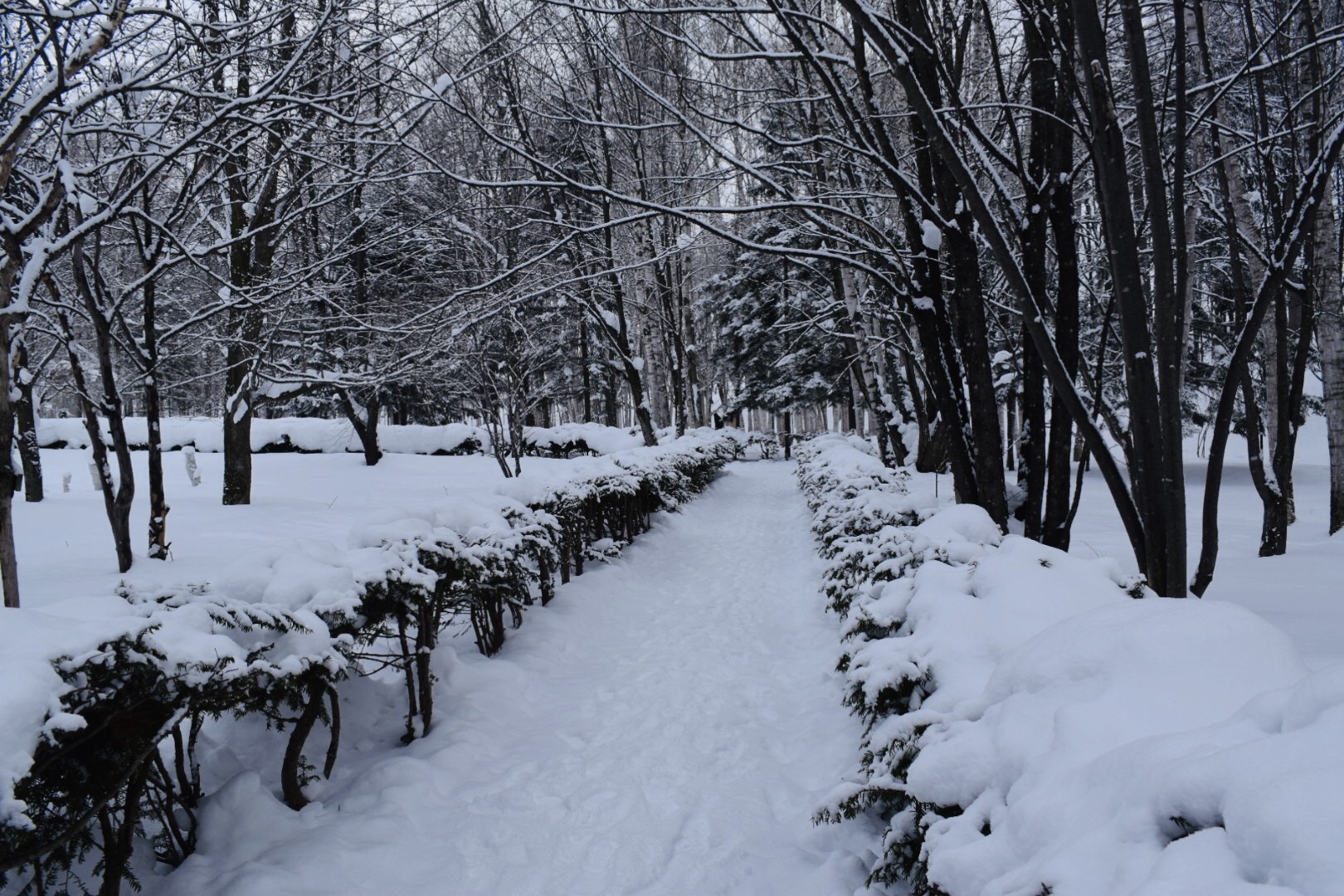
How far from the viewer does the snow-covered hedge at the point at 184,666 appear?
5.82 feet

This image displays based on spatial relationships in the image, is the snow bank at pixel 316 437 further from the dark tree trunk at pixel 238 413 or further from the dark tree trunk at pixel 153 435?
the dark tree trunk at pixel 153 435

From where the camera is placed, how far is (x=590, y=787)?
318 centimetres

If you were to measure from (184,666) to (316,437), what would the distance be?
72.7 ft

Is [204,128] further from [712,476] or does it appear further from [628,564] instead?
[712,476]

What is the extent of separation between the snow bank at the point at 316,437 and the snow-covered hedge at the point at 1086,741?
20504mm

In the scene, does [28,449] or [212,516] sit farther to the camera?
[28,449]

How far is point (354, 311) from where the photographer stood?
38.7ft

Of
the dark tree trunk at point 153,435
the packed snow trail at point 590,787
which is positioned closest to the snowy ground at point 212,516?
the dark tree trunk at point 153,435

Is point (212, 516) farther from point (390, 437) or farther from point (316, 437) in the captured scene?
point (316, 437)

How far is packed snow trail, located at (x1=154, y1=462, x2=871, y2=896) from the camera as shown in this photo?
98.7 inches

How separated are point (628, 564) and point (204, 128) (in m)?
5.51

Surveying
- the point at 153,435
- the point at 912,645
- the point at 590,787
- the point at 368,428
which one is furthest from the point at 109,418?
the point at 368,428

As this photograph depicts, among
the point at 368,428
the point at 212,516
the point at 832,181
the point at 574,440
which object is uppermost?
the point at 832,181

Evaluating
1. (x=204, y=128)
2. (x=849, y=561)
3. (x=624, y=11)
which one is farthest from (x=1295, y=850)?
(x=204, y=128)
